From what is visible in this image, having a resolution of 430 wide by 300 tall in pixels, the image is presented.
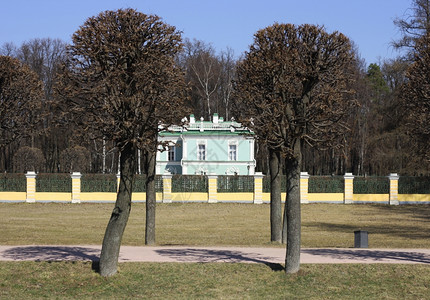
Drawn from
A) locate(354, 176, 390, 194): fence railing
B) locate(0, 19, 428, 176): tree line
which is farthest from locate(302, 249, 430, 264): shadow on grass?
locate(0, 19, 428, 176): tree line

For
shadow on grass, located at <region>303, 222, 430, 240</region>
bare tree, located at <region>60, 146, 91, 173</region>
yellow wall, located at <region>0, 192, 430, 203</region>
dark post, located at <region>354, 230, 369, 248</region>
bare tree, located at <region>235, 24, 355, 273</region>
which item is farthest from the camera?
bare tree, located at <region>60, 146, 91, 173</region>

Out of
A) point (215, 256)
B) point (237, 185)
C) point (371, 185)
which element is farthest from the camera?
point (371, 185)

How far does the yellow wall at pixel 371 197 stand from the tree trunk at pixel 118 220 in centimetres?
3003

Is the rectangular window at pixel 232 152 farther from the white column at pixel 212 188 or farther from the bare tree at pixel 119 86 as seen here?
the bare tree at pixel 119 86

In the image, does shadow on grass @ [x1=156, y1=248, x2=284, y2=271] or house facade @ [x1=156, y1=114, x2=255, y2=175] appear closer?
shadow on grass @ [x1=156, y1=248, x2=284, y2=271]

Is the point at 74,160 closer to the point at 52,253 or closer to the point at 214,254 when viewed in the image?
the point at 52,253

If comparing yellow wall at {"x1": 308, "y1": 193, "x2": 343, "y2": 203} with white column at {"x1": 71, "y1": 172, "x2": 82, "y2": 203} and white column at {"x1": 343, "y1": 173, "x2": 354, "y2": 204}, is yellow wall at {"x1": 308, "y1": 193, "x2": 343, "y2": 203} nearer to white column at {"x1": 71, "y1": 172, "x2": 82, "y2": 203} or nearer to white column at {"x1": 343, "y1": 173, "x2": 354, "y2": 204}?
white column at {"x1": 343, "y1": 173, "x2": 354, "y2": 204}

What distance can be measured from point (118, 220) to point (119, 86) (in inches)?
116

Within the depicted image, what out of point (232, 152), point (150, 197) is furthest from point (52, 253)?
point (232, 152)

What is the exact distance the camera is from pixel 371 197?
42.9m

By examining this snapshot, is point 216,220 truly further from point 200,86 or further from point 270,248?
point 200,86

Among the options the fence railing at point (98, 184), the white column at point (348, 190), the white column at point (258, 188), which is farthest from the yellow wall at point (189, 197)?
the white column at point (348, 190)

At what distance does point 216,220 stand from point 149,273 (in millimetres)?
17742

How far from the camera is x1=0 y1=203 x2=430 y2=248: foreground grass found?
2231 centimetres
